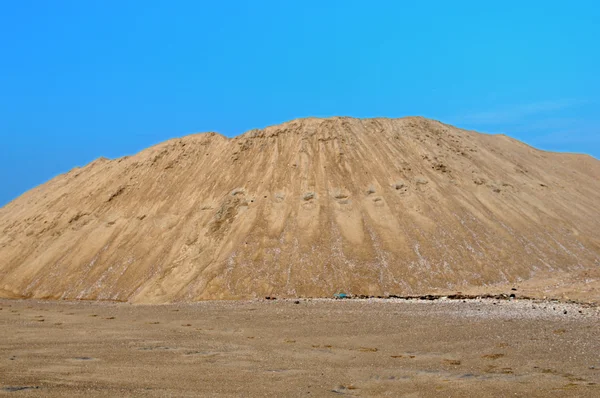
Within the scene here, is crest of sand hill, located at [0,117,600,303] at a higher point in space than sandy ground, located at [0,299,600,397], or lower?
higher

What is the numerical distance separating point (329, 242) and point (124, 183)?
15.6 m

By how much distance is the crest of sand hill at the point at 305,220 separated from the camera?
89.0ft

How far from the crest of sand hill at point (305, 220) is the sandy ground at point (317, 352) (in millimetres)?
7652

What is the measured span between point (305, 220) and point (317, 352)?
708 inches

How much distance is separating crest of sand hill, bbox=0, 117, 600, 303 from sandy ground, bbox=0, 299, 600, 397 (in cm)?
765

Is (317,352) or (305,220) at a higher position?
(305,220)

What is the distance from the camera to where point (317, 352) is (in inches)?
486

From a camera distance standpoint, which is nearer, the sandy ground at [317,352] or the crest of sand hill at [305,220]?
the sandy ground at [317,352]

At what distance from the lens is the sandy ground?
9039 mm

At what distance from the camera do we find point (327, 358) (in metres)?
11.7

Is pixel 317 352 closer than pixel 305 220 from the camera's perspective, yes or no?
Yes

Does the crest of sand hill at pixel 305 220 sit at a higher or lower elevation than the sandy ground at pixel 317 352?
higher

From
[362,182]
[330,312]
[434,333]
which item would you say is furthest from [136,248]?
[434,333]

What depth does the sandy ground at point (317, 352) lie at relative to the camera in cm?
904
